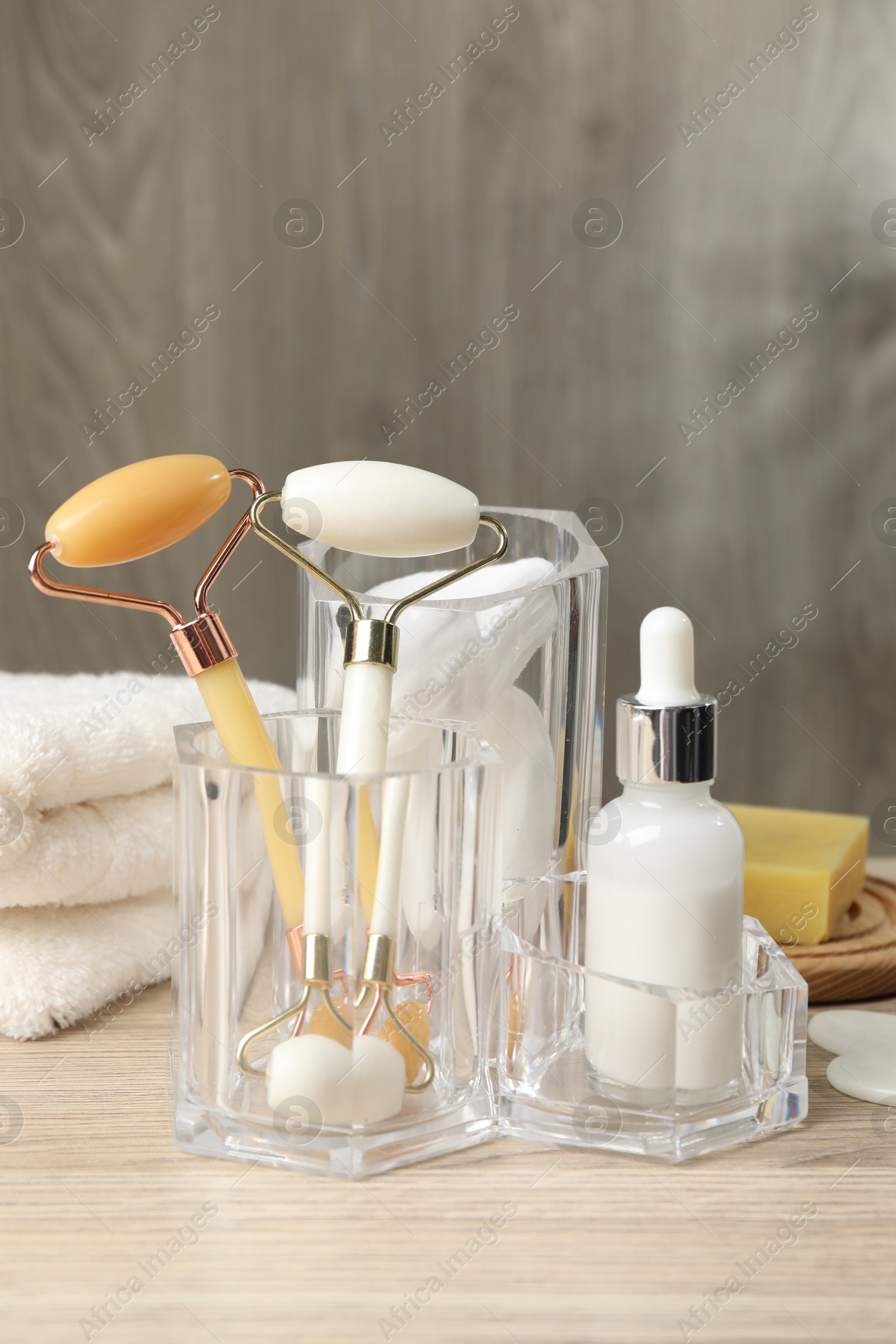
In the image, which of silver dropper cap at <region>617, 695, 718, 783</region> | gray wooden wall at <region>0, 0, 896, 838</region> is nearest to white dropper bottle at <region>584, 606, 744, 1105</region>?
silver dropper cap at <region>617, 695, 718, 783</region>

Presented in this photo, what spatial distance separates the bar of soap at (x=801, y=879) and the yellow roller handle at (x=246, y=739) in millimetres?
180

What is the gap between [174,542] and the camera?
1.04ft

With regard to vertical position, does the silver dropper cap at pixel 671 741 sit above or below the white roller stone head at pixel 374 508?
below

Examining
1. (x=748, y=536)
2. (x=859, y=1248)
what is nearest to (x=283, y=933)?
(x=859, y=1248)

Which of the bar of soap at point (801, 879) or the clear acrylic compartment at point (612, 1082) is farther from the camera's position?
the bar of soap at point (801, 879)

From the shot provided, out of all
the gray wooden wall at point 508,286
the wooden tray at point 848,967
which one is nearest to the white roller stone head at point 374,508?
the wooden tray at point 848,967

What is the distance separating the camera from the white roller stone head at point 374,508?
1.00 ft

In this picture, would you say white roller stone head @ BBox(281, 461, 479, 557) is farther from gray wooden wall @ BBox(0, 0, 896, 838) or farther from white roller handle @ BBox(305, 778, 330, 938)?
gray wooden wall @ BBox(0, 0, 896, 838)

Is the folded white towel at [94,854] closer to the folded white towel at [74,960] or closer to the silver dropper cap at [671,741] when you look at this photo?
the folded white towel at [74,960]

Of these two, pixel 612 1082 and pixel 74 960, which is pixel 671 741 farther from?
pixel 74 960

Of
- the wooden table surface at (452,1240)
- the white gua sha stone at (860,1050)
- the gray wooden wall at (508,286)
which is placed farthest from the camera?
the gray wooden wall at (508,286)

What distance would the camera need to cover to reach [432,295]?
0.95 metres

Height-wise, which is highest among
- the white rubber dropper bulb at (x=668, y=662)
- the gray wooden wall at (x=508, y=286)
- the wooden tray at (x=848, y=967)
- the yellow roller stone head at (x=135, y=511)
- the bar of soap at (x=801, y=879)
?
the gray wooden wall at (x=508, y=286)

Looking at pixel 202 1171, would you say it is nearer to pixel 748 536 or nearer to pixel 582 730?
pixel 582 730
